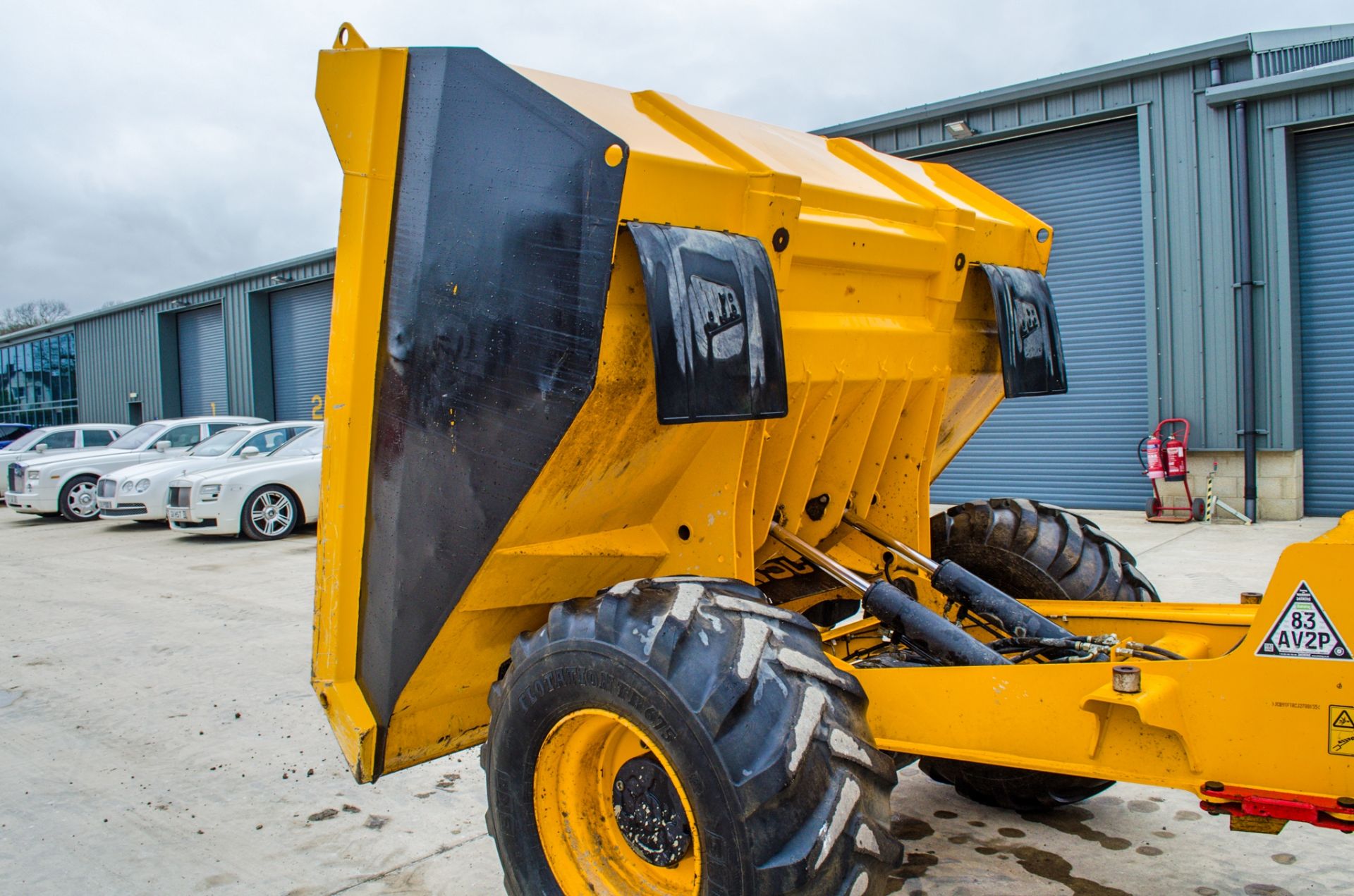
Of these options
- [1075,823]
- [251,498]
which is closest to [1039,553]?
[1075,823]

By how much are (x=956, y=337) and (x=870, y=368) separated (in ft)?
2.15

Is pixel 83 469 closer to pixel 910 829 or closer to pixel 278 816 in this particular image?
pixel 278 816

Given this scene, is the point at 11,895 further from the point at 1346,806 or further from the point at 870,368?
the point at 1346,806

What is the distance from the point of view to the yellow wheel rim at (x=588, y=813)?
270cm

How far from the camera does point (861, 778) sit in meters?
2.33

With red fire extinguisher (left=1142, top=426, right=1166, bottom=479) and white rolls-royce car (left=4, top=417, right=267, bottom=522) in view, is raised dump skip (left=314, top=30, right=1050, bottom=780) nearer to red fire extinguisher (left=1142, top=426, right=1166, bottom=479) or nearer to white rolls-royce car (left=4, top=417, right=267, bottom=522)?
red fire extinguisher (left=1142, top=426, right=1166, bottom=479)

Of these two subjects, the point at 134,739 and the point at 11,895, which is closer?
the point at 11,895

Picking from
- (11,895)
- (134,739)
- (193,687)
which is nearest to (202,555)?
(193,687)

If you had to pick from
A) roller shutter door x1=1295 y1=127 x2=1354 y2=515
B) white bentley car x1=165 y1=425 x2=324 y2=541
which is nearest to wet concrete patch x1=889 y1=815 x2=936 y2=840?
white bentley car x1=165 y1=425 x2=324 y2=541

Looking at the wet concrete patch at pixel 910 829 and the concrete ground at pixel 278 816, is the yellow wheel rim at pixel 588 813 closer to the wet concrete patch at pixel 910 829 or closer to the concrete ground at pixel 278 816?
the concrete ground at pixel 278 816

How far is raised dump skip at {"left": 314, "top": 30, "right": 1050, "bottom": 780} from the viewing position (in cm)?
255

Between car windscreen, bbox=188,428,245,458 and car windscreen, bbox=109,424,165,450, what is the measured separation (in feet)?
9.36

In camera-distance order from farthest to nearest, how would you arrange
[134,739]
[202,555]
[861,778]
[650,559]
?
[202,555] < [134,739] < [650,559] < [861,778]

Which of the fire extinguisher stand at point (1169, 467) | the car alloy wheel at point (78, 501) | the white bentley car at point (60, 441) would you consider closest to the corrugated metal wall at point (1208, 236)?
the fire extinguisher stand at point (1169, 467)
